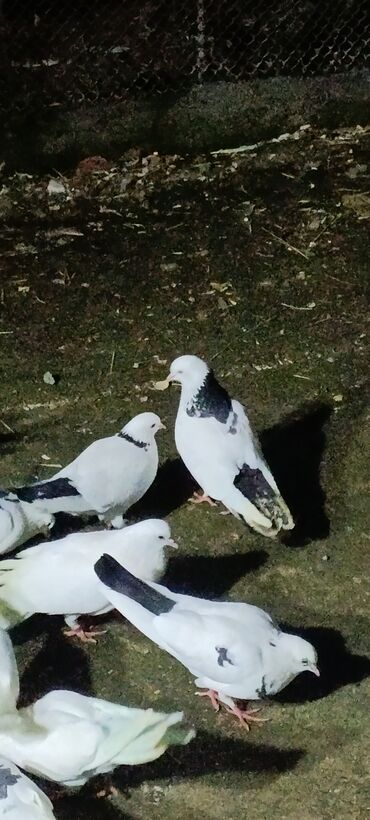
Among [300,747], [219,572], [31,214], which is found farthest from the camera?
[31,214]

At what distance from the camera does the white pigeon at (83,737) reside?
2.50m

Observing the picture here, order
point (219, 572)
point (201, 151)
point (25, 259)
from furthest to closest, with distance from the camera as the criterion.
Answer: point (201, 151) < point (25, 259) < point (219, 572)

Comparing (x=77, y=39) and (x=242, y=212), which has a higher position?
(x=77, y=39)

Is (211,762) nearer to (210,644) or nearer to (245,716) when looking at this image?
(245,716)

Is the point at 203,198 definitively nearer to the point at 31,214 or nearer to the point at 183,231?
the point at 183,231

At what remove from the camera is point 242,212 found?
5.48m

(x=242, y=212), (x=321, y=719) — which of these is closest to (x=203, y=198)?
(x=242, y=212)

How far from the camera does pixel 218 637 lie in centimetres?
279

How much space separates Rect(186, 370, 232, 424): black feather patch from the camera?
11.7ft

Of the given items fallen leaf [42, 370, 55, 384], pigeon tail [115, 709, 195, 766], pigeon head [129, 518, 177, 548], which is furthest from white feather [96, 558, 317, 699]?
fallen leaf [42, 370, 55, 384]

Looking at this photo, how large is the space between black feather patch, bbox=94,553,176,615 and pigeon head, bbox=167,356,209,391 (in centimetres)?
98

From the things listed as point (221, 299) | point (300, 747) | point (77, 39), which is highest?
point (77, 39)

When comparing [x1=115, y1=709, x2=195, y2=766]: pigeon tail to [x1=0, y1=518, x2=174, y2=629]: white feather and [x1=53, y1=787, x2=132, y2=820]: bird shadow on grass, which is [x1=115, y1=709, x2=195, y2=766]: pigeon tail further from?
[x1=0, y1=518, x2=174, y2=629]: white feather

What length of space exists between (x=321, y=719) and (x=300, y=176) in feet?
12.4
